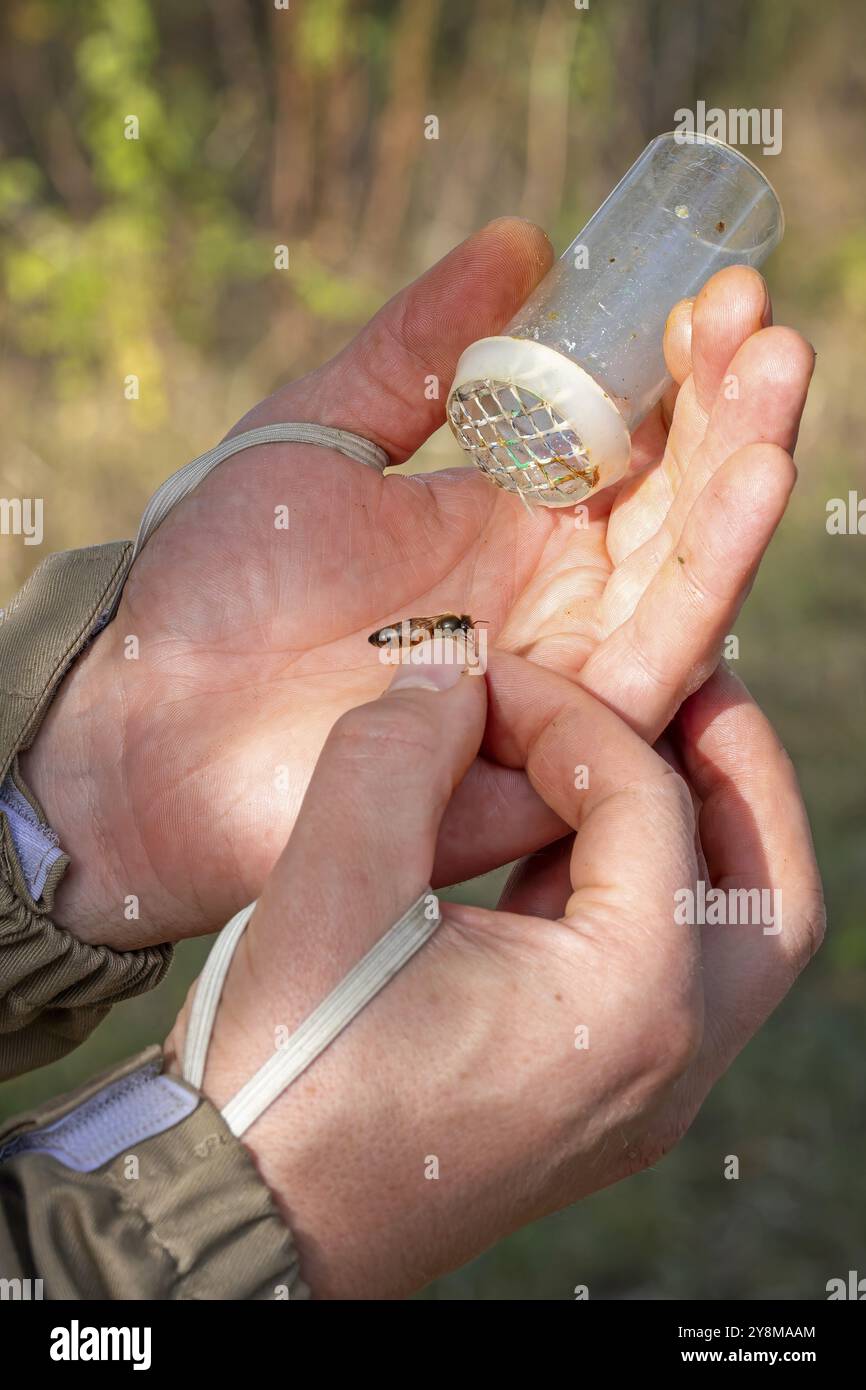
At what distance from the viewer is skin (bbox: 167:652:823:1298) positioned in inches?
56.3

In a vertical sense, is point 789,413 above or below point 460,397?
below

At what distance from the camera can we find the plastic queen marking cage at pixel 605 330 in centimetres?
208

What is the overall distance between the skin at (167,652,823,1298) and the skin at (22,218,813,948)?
306 mm

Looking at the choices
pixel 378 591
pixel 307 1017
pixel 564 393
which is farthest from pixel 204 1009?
pixel 564 393

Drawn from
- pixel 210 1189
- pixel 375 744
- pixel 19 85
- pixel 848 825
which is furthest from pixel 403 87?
pixel 210 1189

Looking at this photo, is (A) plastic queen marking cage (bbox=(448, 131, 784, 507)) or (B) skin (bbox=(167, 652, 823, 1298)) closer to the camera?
(B) skin (bbox=(167, 652, 823, 1298))

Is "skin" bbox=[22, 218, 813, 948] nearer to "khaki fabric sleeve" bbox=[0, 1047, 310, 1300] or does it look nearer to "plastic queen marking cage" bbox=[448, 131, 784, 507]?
"plastic queen marking cage" bbox=[448, 131, 784, 507]

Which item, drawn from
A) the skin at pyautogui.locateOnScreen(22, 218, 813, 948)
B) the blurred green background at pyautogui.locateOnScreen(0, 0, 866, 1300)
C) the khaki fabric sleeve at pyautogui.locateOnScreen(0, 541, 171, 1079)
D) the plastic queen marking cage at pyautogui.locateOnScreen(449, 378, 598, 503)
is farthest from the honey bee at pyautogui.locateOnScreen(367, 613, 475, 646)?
the blurred green background at pyautogui.locateOnScreen(0, 0, 866, 1300)

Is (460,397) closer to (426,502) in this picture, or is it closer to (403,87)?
(426,502)

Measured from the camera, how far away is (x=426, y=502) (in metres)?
2.42

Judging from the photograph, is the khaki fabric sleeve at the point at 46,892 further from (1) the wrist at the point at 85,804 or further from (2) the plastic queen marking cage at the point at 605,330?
(2) the plastic queen marking cage at the point at 605,330

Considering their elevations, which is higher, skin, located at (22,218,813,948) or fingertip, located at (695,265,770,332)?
fingertip, located at (695,265,770,332)

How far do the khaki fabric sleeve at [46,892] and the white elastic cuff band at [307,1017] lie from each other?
63cm

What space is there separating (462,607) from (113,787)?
26.2 inches
